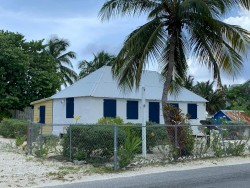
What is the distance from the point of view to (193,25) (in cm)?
1594

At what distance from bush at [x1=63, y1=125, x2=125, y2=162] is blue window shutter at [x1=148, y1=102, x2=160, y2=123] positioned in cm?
1245

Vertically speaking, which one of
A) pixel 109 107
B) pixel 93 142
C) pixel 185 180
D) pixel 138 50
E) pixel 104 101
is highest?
pixel 138 50

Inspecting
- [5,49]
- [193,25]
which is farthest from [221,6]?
[5,49]

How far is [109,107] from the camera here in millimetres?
25031

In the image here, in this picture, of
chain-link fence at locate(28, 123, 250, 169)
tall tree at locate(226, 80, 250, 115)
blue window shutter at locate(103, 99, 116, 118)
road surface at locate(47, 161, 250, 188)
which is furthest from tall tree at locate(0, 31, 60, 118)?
tall tree at locate(226, 80, 250, 115)

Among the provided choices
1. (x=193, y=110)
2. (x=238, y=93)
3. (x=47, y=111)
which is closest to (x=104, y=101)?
(x=47, y=111)

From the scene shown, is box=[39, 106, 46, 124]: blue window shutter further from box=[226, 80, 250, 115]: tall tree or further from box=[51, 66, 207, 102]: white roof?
box=[226, 80, 250, 115]: tall tree

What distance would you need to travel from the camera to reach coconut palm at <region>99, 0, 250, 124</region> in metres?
15.7

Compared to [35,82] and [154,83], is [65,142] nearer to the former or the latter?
[154,83]

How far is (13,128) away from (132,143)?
12.4 m

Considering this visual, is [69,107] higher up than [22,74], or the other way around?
[22,74]

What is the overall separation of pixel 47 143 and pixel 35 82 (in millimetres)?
16876

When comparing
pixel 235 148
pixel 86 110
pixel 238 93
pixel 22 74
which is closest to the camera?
pixel 235 148

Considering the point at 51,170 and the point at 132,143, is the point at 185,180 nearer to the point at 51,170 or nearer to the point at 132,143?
the point at 132,143
